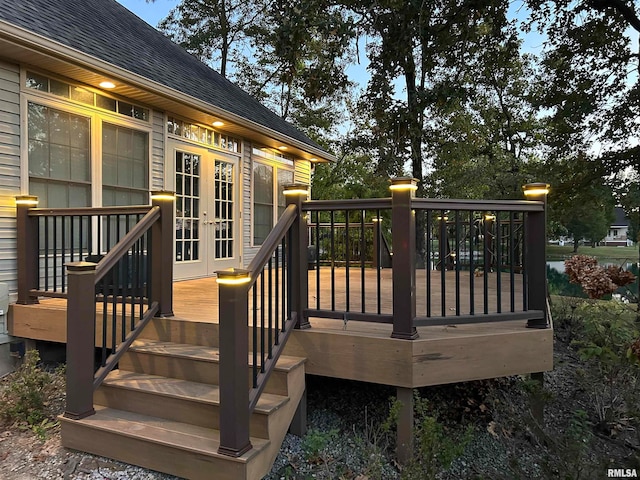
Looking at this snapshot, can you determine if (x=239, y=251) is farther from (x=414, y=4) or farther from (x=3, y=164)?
(x=414, y=4)

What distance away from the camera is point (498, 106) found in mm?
17578

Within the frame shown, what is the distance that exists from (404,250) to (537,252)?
106cm

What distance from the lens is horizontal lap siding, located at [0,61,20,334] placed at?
3910 millimetres

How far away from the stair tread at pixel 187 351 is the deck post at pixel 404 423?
2.22 feet

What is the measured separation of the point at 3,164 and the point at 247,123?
10.4ft

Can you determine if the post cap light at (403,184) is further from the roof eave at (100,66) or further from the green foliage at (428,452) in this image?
the roof eave at (100,66)

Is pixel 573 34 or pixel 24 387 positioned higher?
pixel 573 34

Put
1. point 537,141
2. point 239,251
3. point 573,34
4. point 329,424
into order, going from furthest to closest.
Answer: point 537,141, point 573,34, point 239,251, point 329,424

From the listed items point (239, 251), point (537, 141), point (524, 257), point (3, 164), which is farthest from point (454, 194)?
point (3, 164)

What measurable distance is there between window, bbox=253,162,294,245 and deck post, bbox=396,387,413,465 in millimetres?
5295

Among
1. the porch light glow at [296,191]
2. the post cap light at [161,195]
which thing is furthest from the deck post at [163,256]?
the porch light glow at [296,191]

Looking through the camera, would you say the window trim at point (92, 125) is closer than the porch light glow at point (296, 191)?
No

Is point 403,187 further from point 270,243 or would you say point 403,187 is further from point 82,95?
point 82,95

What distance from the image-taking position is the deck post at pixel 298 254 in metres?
2.90
